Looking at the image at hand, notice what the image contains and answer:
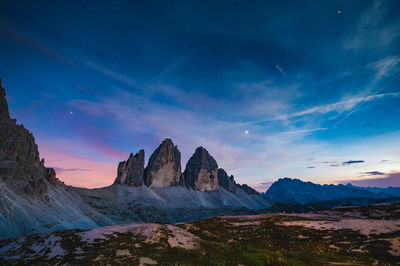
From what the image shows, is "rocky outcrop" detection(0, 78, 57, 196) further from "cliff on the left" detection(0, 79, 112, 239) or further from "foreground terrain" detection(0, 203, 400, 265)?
"foreground terrain" detection(0, 203, 400, 265)

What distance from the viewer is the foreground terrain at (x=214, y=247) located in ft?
64.5

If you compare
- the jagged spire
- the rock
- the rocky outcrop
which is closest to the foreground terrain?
the rocky outcrop

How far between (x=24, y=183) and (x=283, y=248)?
73.1 metres

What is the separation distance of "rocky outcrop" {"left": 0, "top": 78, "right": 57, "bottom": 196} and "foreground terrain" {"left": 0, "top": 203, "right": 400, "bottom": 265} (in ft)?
144

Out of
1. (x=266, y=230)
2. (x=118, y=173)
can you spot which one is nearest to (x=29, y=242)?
(x=266, y=230)

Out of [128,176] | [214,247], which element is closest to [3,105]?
[214,247]

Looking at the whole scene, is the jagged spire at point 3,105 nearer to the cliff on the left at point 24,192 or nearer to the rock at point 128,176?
the cliff on the left at point 24,192

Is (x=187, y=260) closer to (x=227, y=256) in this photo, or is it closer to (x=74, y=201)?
(x=227, y=256)

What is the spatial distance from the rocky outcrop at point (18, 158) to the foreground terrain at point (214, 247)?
43.8 meters

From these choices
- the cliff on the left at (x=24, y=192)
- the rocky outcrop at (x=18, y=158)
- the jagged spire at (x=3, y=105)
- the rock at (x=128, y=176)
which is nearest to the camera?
the cliff on the left at (x=24, y=192)

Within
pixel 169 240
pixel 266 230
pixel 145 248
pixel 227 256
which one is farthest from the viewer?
pixel 266 230

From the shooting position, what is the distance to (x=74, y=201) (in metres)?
85.9

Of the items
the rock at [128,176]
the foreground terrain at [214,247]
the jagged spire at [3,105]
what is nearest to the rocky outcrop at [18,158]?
the jagged spire at [3,105]

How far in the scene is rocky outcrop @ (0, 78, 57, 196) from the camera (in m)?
57.6
